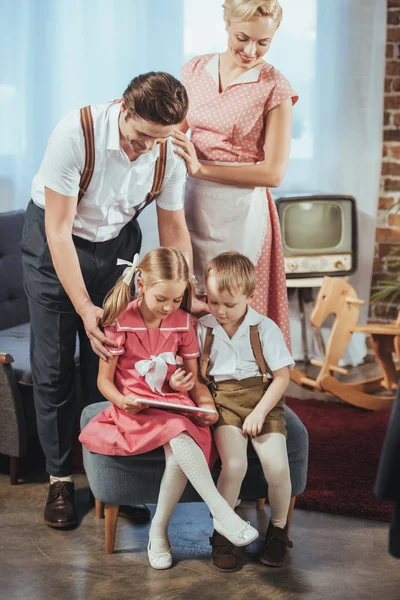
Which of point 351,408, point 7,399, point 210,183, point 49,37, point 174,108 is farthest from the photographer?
point 49,37

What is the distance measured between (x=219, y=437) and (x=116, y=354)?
0.36m

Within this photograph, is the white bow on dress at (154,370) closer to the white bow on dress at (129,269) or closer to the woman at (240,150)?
the white bow on dress at (129,269)

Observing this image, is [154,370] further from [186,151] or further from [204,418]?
[186,151]

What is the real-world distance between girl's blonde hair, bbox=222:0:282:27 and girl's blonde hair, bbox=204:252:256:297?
0.63 m

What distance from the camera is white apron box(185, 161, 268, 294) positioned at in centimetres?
261

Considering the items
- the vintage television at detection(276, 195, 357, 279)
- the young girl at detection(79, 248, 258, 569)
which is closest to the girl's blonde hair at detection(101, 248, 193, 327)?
the young girl at detection(79, 248, 258, 569)

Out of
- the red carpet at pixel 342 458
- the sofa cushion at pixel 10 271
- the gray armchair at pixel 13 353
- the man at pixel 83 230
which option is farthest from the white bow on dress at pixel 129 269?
the sofa cushion at pixel 10 271

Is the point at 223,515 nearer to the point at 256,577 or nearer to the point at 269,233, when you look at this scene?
the point at 256,577

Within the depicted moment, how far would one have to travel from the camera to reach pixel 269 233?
8.71 feet

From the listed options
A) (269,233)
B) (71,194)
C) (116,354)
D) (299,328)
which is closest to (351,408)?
(299,328)

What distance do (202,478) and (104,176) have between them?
835 millimetres

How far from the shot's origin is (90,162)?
2330 mm

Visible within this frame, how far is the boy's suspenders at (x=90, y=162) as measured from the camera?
2.30 m

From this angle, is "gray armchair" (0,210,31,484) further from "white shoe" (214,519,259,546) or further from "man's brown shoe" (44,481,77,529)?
"white shoe" (214,519,259,546)
